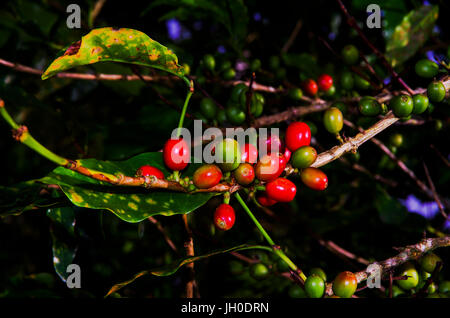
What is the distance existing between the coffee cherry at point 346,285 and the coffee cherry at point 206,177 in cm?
39

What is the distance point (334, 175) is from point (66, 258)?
1.52 metres

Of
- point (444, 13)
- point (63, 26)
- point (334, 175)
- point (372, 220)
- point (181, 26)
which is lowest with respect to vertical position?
point (372, 220)

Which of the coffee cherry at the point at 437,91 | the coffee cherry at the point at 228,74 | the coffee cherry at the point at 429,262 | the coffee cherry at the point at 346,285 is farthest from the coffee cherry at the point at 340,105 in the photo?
the coffee cherry at the point at 346,285

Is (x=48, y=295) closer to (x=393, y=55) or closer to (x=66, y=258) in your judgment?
(x=66, y=258)

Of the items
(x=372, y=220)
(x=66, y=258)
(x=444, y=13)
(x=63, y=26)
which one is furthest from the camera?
(x=63, y=26)

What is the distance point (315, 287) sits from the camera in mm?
942

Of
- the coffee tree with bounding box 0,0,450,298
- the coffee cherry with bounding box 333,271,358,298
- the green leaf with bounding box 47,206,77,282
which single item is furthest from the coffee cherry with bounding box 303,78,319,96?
the green leaf with bounding box 47,206,77,282

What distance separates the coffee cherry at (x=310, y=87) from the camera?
1.62 m

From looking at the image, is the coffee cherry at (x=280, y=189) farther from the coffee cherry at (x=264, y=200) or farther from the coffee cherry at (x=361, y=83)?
the coffee cherry at (x=361, y=83)

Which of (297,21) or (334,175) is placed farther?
(297,21)

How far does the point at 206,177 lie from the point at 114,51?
39 cm
